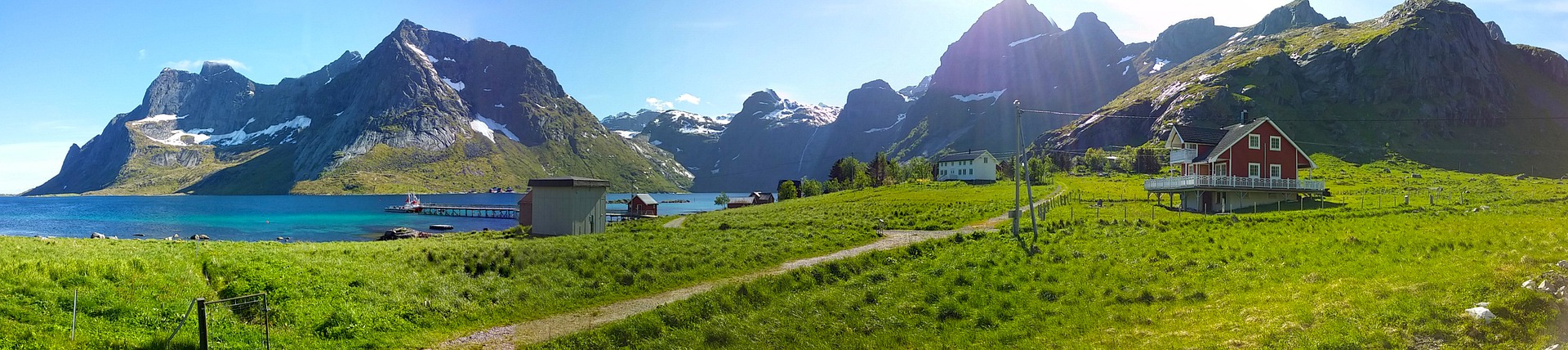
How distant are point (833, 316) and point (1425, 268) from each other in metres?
14.2

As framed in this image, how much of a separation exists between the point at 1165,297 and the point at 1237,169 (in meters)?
43.3

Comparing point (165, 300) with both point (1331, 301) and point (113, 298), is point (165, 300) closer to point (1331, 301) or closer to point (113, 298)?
point (113, 298)

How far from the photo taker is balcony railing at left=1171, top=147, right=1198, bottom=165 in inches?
2148

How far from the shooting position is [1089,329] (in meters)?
13.8

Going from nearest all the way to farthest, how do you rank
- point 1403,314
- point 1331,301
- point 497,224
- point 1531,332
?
1. point 1531,332
2. point 1403,314
3. point 1331,301
4. point 497,224

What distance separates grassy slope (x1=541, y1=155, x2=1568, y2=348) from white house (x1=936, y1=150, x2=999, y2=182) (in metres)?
101

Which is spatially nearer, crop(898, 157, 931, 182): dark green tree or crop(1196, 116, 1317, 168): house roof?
crop(1196, 116, 1317, 168): house roof

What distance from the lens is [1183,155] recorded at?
55.4 m

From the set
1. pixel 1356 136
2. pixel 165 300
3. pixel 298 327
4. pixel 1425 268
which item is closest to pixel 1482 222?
pixel 1425 268

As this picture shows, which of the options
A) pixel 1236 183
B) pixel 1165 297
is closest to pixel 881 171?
pixel 1236 183

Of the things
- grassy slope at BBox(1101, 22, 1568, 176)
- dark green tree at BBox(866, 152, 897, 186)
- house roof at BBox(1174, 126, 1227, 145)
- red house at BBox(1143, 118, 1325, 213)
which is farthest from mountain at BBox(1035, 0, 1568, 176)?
house roof at BBox(1174, 126, 1227, 145)

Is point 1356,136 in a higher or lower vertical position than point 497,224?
higher

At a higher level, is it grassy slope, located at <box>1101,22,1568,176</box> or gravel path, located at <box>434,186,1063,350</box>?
grassy slope, located at <box>1101,22,1568,176</box>

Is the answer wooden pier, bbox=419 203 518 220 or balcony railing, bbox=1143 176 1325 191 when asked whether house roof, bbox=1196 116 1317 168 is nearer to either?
balcony railing, bbox=1143 176 1325 191
